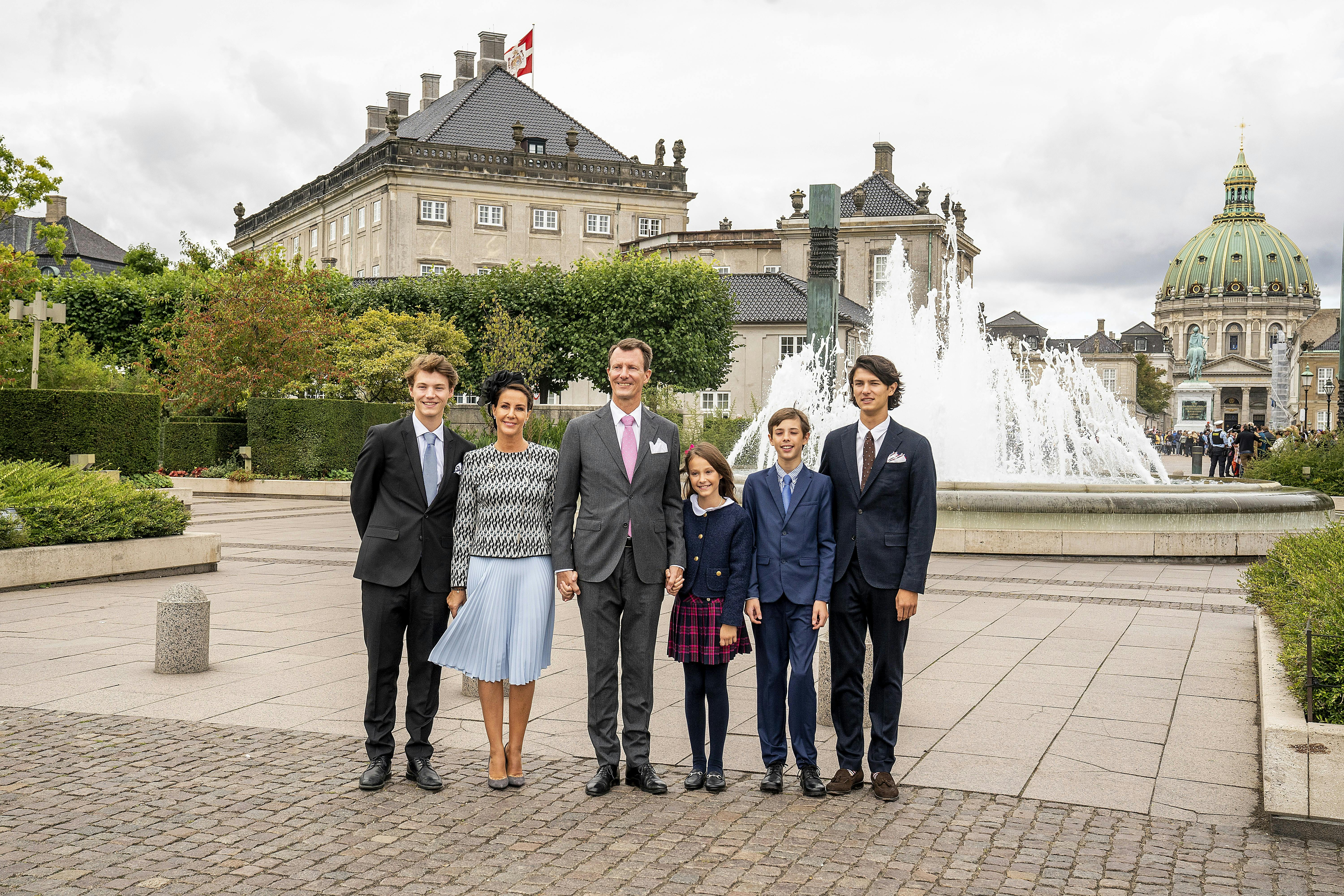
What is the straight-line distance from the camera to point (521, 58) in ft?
242

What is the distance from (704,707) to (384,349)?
34.7 meters

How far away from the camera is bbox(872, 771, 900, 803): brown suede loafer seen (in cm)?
545

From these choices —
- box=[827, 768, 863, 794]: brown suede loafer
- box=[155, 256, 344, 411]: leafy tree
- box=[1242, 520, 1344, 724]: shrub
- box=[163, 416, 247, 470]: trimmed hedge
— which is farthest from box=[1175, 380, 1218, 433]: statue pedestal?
box=[827, 768, 863, 794]: brown suede loafer

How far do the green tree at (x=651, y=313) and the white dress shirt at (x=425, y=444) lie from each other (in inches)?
1631

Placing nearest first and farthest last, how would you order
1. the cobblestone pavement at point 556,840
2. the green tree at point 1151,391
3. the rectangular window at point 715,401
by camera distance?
1. the cobblestone pavement at point 556,840
2. the rectangular window at point 715,401
3. the green tree at point 1151,391

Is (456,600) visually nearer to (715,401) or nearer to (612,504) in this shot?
(612,504)

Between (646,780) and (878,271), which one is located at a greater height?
(878,271)

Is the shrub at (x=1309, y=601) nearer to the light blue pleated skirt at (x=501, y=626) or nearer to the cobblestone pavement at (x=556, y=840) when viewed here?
the cobblestone pavement at (x=556, y=840)

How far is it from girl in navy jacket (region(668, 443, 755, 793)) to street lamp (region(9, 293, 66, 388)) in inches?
847

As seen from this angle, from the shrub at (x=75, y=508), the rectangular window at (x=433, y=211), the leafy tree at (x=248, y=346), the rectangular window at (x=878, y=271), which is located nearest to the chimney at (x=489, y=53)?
the rectangular window at (x=433, y=211)

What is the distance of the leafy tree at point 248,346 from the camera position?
30.9 metres

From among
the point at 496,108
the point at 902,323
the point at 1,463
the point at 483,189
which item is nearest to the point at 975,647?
the point at 1,463

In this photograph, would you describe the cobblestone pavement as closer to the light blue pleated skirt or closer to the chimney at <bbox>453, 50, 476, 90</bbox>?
the light blue pleated skirt

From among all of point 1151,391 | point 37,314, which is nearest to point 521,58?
point 37,314
